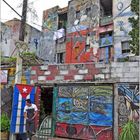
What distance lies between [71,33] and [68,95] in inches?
631

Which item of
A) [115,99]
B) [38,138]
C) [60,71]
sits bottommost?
[38,138]

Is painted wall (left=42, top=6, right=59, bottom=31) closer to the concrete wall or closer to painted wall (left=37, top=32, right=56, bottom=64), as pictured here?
painted wall (left=37, top=32, right=56, bottom=64)

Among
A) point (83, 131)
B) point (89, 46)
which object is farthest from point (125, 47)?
point (83, 131)

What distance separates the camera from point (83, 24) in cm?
2588

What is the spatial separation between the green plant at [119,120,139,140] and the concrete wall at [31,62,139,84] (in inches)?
66.0

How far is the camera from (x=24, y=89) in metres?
11.2

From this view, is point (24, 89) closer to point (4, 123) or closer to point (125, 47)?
point (4, 123)

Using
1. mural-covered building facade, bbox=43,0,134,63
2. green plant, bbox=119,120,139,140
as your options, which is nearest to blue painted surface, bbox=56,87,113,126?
green plant, bbox=119,120,139,140

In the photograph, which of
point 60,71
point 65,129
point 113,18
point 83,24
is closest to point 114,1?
point 113,18

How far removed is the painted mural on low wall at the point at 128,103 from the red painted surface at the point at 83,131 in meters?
0.72

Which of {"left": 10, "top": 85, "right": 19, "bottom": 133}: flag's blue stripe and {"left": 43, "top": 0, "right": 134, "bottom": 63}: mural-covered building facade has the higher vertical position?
{"left": 43, "top": 0, "right": 134, "bottom": 63}: mural-covered building facade

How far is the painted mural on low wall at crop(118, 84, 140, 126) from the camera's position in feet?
32.4

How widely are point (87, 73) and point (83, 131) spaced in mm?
2328

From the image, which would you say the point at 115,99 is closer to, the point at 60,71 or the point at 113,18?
the point at 60,71
